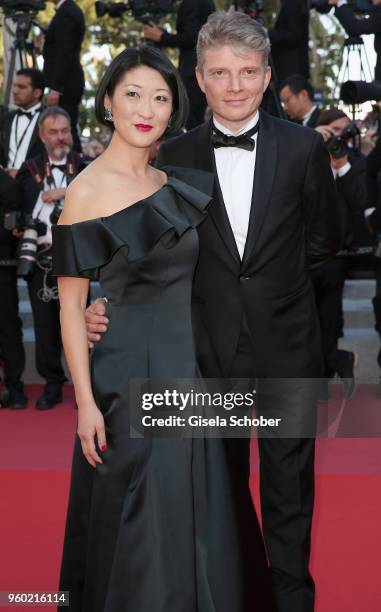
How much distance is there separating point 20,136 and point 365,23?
2.37 m

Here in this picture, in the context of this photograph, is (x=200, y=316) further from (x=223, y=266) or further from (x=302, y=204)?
(x=302, y=204)

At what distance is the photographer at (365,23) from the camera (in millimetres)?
6215

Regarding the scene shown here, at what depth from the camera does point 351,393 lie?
573 centimetres

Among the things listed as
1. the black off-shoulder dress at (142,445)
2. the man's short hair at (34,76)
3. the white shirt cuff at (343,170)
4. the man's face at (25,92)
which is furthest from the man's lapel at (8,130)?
the black off-shoulder dress at (142,445)

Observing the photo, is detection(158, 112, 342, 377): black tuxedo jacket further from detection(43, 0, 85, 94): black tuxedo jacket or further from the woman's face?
detection(43, 0, 85, 94): black tuxedo jacket

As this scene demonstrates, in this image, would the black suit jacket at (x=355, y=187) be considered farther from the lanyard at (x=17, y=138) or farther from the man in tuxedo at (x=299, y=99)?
the lanyard at (x=17, y=138)

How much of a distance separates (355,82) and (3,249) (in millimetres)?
2511

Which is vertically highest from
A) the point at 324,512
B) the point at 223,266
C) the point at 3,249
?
the point at 3,249

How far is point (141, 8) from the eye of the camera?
7.73 m

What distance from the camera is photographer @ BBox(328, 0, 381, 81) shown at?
245 inches

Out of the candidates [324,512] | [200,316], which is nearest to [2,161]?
[324,512]

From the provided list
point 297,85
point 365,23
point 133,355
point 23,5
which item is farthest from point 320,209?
point 23,5

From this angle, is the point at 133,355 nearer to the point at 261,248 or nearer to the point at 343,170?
the point at 261,248

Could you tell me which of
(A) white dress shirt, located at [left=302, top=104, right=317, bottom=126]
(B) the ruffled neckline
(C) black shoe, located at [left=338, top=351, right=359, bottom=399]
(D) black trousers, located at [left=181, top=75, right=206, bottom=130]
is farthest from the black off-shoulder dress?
(D) black trousers, located at [left=181, top=75, right=206, bottom=130]
